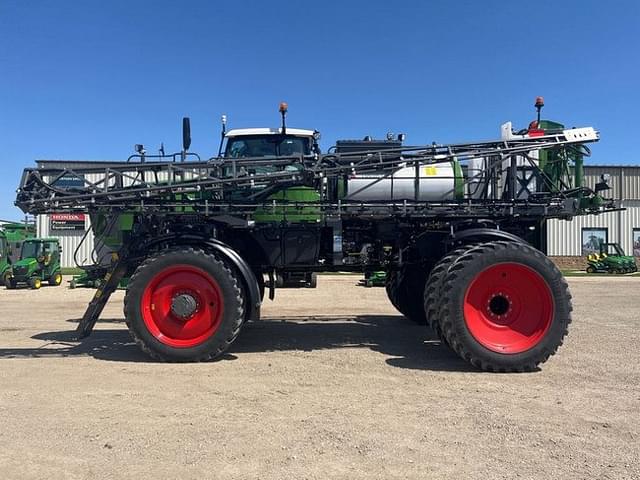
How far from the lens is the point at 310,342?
751 centimetres

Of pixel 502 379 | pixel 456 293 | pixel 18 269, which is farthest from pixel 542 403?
pixel 18 269

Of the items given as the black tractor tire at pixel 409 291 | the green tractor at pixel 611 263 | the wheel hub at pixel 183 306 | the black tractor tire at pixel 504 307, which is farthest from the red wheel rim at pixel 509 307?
the green tractor at pixel 611 263

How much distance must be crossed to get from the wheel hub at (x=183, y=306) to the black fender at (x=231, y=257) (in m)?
0.64

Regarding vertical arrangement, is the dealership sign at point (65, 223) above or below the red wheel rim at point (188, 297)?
above

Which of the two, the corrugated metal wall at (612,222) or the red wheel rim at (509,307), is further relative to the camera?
the corrugated metal wall at (612,222)

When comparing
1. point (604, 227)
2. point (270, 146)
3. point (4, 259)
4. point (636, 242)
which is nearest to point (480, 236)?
point (270, 146)

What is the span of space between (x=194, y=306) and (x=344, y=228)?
2215mm

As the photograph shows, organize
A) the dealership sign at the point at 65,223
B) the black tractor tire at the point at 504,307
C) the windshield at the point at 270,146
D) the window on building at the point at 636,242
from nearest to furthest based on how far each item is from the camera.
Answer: the black tractor tire at the point at 504,307, the windshield at the point at 270,146, the dealership sign at the point at 65,223, the window on building at the point at 636,242

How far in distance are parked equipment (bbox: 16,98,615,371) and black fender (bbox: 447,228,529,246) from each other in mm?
18

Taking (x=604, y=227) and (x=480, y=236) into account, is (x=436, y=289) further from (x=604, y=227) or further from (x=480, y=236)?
(x=604, y=227)

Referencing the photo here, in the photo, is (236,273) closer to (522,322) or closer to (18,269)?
(522,322)

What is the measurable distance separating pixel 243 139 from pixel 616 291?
13788 mm

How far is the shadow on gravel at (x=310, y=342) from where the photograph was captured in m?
6.52

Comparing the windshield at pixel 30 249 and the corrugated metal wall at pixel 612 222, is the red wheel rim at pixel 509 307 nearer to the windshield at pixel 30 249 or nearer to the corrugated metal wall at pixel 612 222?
the windshield at pixel 30 249
